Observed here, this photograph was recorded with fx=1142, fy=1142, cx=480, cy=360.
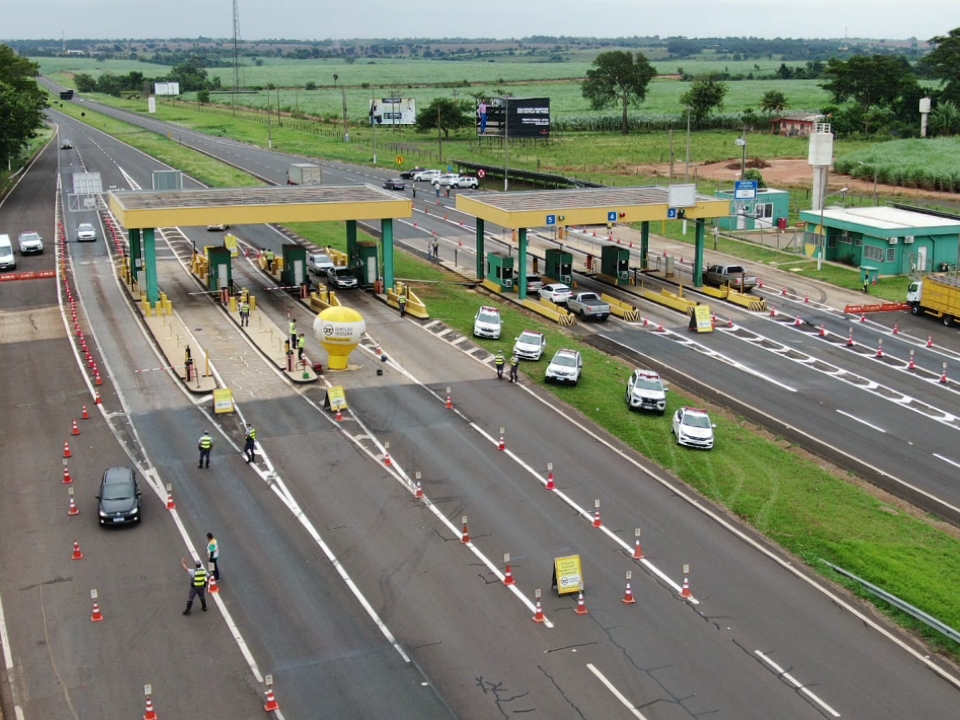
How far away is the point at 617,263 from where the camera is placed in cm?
7188

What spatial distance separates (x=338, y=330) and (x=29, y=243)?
131 feet

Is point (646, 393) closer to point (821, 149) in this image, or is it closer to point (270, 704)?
point (270, 704)

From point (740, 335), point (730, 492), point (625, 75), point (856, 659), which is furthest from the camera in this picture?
point (625, 75)

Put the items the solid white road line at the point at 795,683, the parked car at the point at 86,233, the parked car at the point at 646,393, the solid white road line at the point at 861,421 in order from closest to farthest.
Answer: the solid white road line at the point at 795,683, the solid white road line at the point at 861,421, the parked car at the point at 646,393, the parked car at the point at 86,233

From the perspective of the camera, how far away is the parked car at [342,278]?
66750 millimetres

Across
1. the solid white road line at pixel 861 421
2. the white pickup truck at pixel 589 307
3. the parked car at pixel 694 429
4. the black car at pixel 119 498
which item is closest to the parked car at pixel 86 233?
the white pickup truck at pixel 589 307

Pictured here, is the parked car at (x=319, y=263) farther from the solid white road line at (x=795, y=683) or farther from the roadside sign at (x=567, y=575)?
the solid white road line at (x=795, y=683)

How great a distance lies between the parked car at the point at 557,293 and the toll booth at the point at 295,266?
1421 cm

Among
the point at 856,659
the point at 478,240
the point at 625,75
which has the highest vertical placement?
the point at 625,75

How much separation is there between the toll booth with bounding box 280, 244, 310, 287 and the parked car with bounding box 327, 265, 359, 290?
1681mm

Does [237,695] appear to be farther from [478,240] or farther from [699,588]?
[478,240]

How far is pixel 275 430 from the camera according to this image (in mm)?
43125

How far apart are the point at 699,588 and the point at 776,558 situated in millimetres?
3452

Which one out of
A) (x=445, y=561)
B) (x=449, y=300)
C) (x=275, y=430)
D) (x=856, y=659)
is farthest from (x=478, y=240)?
(x=856, y=659)
